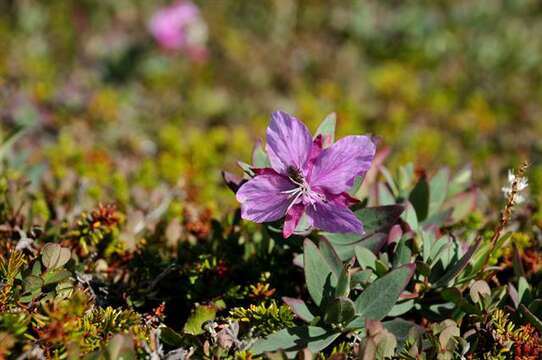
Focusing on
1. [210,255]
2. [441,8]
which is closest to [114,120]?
[210,255]

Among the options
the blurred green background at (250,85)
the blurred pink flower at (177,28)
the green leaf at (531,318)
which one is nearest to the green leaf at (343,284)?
the green leaf at (531,318)

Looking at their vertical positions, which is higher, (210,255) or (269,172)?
(269,172)

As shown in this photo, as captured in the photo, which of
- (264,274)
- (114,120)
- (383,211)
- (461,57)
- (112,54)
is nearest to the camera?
(383,211)

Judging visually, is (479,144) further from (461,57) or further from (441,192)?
(441,192)

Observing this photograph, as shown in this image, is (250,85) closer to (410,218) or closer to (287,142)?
(410,218)

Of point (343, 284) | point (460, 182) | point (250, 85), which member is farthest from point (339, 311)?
point (250, 85)

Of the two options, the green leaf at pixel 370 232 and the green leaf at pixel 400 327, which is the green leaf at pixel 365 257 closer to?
the green leaf at pixel 370 232

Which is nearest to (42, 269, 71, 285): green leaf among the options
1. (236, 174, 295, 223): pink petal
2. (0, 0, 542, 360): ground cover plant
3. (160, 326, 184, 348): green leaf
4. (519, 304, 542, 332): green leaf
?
(0, 0, 542, 360): ground cover plant
